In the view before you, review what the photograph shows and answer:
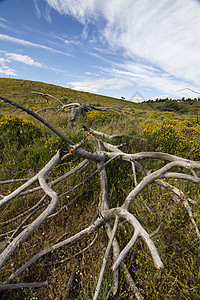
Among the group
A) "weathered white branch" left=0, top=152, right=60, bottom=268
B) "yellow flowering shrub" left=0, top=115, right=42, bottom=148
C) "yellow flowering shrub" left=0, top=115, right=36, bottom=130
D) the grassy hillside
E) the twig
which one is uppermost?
the grassy hillside

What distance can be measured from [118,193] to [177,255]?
4.12 ft

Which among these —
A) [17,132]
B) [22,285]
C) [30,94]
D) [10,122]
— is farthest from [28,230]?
[10,122]

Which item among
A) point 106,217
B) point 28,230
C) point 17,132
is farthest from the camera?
point 17,132

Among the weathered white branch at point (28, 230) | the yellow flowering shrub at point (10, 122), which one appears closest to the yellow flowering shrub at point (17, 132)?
the yellow flowering shrub at point (10, 122)

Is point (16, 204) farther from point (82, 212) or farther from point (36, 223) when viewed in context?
point (36, 223)

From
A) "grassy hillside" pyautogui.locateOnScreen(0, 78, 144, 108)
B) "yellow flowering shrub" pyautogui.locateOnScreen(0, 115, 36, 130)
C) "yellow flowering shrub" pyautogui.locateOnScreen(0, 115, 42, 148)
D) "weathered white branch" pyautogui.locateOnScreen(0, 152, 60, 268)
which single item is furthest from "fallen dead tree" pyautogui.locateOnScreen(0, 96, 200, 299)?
"yellow flowering shrub" pyautogui.locateOnScreen(0, 115, 36, 130)

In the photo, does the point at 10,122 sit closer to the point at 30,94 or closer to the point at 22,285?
the point at 30,94

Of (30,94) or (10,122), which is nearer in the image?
(30,94)

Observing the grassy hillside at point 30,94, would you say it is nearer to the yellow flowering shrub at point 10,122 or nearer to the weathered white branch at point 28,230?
the yellow flowering shrub at point 10,122

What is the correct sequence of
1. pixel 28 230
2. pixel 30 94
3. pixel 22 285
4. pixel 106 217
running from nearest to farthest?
pixel 28 230 < pixel 22 285 < pixel 106 217 < pixel 30 94

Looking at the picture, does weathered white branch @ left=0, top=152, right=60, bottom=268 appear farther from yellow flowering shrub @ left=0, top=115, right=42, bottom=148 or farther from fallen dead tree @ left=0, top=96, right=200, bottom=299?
yellow flowering shrub @ left=0, top=115, right=42, bottom=148

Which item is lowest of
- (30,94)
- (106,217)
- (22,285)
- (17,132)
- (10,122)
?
(22,285)

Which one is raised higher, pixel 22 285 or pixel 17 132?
pixel 17 132

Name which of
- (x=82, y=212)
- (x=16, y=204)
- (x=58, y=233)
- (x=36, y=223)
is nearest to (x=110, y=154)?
→ (x=82, y=212)
